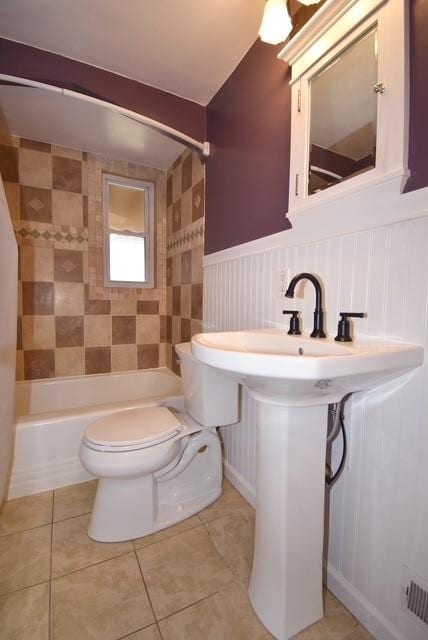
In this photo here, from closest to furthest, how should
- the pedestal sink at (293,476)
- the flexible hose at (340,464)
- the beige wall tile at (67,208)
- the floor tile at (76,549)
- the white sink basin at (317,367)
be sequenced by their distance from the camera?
the white sink basin at (317,367) → the pedestal sink at (293,476) → the flexible hose at (340,464) → the floor tile at (76,549) → the beige wall tile at (67,208)

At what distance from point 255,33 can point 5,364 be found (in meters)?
1.91

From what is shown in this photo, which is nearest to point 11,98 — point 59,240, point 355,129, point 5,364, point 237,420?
point 59,240

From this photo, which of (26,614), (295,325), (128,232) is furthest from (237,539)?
(128,232)

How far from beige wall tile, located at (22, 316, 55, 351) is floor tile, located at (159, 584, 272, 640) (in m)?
1.91

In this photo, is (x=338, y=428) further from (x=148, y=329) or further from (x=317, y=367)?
(x=148, y=329)

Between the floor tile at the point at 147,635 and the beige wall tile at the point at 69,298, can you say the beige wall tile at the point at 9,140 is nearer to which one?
the beige wall tile at the point at 69,298

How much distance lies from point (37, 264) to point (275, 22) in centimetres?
204

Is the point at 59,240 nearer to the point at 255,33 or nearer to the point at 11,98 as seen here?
the point at 11,98

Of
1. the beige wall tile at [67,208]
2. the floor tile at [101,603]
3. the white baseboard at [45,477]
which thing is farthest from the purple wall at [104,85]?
the floor tile at [101,603]

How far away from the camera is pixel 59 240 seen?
2.21 m

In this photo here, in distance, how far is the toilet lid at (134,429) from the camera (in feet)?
3.85

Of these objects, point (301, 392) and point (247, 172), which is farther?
point (247, 172)

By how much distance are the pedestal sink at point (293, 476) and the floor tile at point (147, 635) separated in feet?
1.05

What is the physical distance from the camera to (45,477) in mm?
1557
